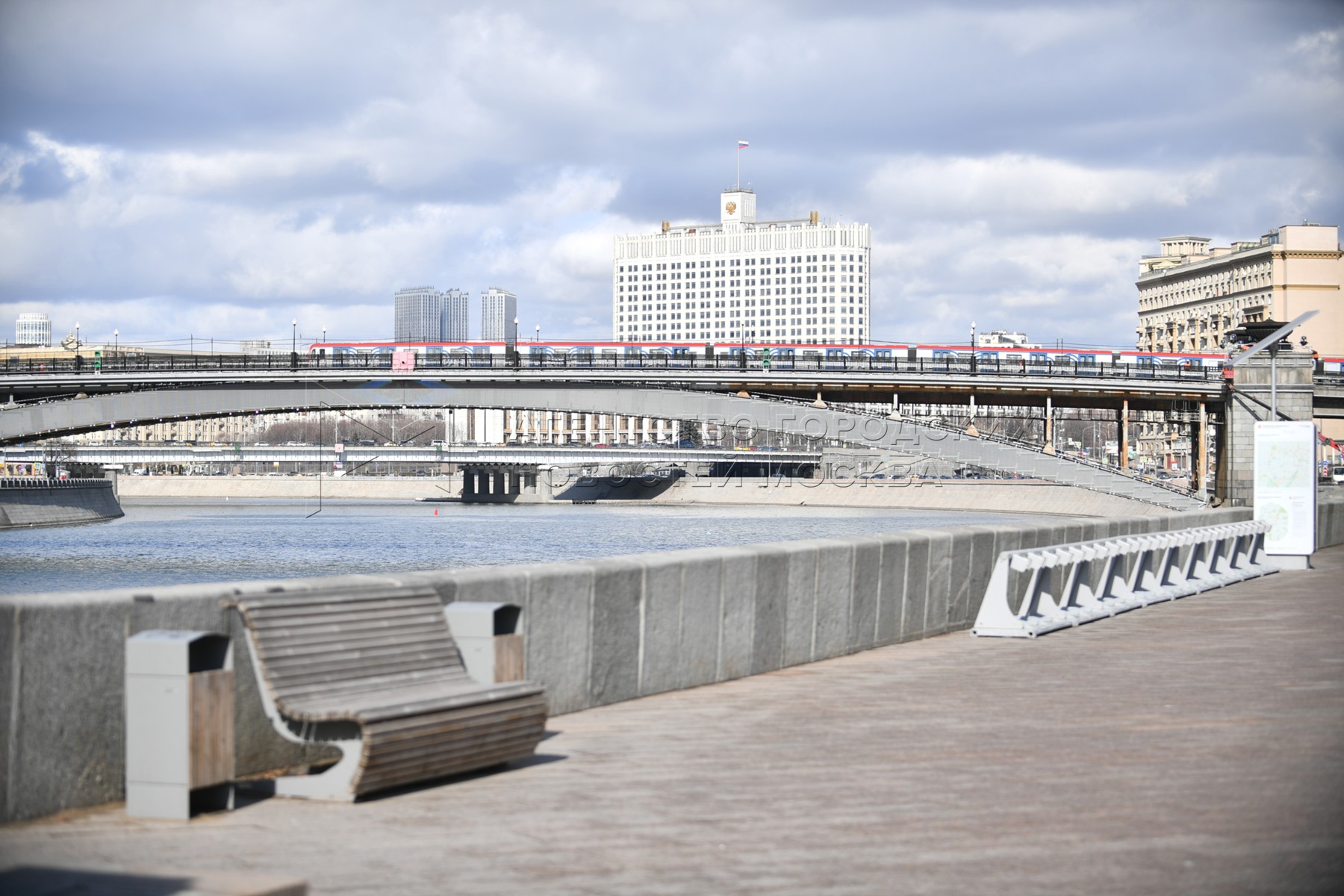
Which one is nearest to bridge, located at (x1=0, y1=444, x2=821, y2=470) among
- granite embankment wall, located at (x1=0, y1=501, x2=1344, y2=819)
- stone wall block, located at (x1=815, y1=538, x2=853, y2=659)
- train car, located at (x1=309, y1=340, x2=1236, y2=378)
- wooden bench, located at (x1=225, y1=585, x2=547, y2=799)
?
train car, located at (x1=309, y1=340, x2=1236, y2=378)

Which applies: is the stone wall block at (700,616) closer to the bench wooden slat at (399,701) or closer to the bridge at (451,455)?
the bench wooden slat at (399,701)

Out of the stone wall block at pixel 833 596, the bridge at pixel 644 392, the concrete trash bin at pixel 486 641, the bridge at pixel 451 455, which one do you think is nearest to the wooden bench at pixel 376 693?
the concrete trash bin at pixel 486 641

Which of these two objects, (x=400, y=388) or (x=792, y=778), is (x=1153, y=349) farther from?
(x=792, y=778)

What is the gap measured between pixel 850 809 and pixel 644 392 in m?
66.4

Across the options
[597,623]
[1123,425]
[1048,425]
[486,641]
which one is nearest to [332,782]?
[486,641]

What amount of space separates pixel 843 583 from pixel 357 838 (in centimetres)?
724

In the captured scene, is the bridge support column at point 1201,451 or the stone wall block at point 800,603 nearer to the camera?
the stone wall block at point 800,603

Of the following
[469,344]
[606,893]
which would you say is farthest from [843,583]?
[469,344]

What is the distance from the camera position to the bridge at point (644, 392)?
72688 mm

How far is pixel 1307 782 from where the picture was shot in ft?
24.1

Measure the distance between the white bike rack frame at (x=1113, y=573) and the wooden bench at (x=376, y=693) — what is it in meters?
7.92

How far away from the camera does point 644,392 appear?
73.1 metres

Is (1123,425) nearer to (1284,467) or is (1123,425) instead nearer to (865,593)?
(1284,467)

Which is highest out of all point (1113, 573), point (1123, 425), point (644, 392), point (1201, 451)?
point (644, 392)
